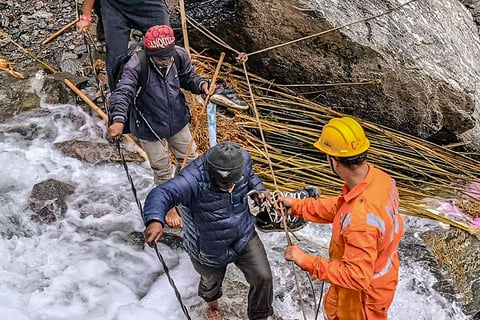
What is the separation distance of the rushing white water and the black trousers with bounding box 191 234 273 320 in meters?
0.56

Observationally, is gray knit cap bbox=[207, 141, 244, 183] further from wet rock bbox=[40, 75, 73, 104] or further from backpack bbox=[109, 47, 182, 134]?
wet rock bbox=[40, 75, 73, 104]

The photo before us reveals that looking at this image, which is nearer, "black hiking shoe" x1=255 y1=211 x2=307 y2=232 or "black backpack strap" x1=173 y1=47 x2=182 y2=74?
"black hiking shoe" x1=255 y1=211 x2=307 y2=232

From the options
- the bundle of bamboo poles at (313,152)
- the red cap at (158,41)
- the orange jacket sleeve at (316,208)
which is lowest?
the bundle of bamboo poles at (313,152)

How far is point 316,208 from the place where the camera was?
11.2ft

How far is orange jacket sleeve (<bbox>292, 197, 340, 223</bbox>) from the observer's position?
3373 millimetres

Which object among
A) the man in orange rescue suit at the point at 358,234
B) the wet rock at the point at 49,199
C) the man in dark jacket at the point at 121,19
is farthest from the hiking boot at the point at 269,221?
the wet rock at the point at 49,199

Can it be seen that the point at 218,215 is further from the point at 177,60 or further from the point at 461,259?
the point at 461,259

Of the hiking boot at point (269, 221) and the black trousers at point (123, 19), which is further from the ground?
the black trousers at point (123, 19)

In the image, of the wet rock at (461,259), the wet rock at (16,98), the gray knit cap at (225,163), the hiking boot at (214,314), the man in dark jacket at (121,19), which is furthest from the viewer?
the wet rock at (16,98)

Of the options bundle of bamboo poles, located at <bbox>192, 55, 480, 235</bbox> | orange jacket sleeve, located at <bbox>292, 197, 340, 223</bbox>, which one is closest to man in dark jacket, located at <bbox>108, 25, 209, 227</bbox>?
bundle of bamboo poles, located at <bbox>192, 55, 480, 235</bbox>

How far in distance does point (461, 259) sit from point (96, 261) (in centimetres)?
283

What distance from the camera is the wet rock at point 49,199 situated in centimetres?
514

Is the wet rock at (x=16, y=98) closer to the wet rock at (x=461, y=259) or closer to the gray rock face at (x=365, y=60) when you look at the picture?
the gray rock face at (x=365, y=60)

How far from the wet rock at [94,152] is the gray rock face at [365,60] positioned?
1388mm
